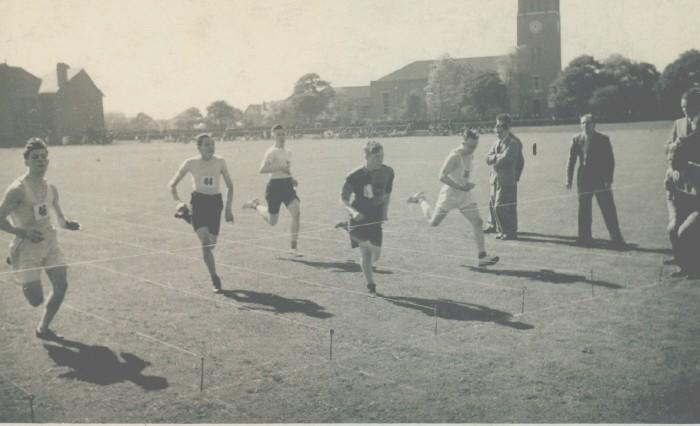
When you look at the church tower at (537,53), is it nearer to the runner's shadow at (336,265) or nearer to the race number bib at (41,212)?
the runner's shadow at (336,265)

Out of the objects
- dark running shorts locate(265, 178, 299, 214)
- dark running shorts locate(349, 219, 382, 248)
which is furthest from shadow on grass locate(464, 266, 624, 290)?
dark running shorts locate(265, 178, 299, 214)

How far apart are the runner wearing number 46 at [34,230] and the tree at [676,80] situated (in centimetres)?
1146

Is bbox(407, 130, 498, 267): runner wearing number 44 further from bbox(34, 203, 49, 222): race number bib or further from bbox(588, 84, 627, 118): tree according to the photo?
bbox(588, 84, 627, 118): tree

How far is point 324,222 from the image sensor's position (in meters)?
15.5

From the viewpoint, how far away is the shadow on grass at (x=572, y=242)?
11248mm

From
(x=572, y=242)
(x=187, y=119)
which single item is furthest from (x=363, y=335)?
(x=187, y=119)

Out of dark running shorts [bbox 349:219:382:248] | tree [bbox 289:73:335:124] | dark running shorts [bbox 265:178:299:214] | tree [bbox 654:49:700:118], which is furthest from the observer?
tree [bbox 289:73:335:124]

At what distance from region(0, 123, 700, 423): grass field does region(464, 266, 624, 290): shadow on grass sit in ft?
0.17

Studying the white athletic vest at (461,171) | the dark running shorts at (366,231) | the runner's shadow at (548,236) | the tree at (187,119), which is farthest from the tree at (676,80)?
the tree at (187,119)

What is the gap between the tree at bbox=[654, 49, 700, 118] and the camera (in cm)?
1411

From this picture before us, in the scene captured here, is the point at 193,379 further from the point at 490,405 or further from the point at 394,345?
the point at 490,405

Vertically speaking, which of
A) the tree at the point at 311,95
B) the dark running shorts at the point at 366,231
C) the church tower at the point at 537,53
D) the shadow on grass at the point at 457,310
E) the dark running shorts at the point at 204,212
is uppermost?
the church tower at the point at 537,53

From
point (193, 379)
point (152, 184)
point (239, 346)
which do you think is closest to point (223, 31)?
point (239, 346)

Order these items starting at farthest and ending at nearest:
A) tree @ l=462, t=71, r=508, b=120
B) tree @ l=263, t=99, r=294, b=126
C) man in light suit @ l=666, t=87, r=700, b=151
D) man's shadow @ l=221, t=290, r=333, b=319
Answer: tree @ l=462, t=71, r=508, b=120 → tree @ l=263, t=99, r=294, b=126 → man in light suit @ l=666, t=87, r=700, b=151 → man's shadow @ l=221, t=290, r=333, b=319
